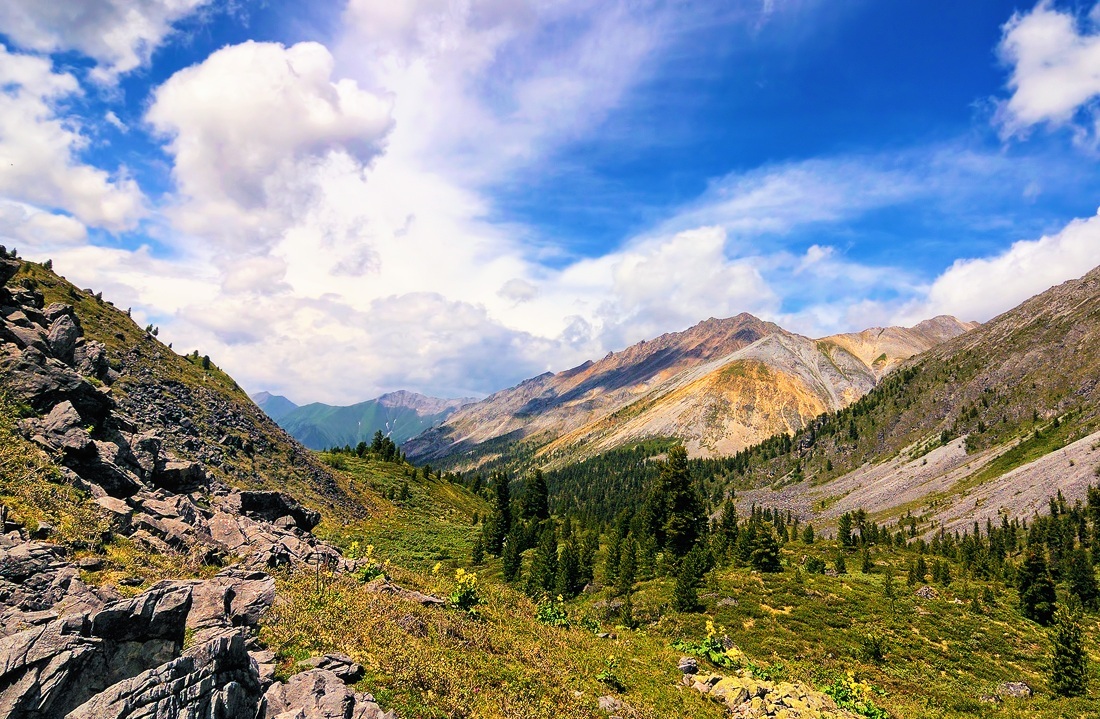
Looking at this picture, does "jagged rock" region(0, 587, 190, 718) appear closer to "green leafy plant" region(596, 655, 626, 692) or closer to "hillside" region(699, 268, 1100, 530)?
"green leafy plant" region(596, 655, 626, 692)

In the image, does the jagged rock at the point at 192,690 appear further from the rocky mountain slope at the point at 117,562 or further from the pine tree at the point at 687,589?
the pine tree at the point at 687,589

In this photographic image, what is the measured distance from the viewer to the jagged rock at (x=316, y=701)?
9.89m

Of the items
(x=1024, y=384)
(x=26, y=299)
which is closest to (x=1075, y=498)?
(x=1024, y=384)

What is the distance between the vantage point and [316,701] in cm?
1031

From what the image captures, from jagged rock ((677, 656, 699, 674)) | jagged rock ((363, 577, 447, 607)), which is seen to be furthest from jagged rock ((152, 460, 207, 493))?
jagged rock ((677, 656, 699, 674))

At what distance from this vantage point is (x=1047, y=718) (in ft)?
73.7

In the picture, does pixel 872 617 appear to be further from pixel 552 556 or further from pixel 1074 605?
pixel 1074 605

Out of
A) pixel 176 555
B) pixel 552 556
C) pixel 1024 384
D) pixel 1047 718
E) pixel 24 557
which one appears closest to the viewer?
pixel 24 557

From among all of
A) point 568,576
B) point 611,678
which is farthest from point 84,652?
point 568,576

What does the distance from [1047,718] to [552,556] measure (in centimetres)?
3248

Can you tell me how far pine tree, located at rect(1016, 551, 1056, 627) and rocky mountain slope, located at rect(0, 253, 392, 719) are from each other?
48.8m

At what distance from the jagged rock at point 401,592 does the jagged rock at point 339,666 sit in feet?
A: 21.8

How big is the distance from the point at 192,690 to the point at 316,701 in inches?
115

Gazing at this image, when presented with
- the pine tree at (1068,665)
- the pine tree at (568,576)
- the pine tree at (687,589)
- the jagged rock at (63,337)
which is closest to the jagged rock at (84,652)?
the jagged rock at (63,337)
